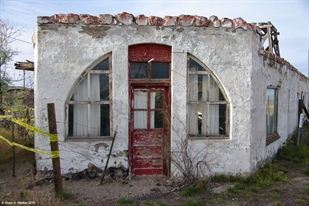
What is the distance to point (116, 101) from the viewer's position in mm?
5934

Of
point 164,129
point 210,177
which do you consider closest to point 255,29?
point 164,129

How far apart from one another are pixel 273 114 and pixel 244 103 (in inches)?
105

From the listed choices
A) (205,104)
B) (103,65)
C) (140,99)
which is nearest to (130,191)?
(140,99)

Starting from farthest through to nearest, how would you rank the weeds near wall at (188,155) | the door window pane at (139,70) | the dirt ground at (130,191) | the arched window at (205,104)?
the arched window at (205,104) → the door window pane at (139,70) → the weeds near wall at (188,155) → the dirt ground at (130,191)

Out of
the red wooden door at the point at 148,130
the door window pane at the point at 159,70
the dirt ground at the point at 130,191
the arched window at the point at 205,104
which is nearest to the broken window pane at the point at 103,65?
the red wooden door at the point at 148,130

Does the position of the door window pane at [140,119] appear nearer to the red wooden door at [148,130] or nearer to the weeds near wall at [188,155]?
the red wooden door at [148,130]

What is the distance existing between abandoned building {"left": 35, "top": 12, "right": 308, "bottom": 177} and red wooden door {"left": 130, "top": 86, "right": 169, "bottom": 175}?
0.02 metres

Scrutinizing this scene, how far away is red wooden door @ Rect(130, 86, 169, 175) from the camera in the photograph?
613 cm

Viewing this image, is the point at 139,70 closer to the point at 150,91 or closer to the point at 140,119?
the point at 150,91

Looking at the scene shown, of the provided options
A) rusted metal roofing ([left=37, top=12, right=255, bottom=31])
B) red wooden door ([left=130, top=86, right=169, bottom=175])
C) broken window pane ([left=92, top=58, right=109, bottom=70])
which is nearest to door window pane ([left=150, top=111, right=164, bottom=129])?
red wooden door ([left=130, top=86, right=169, bottom=175])

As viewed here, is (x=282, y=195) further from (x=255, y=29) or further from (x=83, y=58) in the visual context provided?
(x=83, y=58)

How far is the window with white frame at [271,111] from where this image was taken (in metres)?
7.84

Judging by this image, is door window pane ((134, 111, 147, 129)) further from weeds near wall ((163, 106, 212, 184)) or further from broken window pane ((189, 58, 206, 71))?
broken window pane ((189, 58, 206, 71))

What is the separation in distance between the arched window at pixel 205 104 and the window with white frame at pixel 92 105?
1793mm
